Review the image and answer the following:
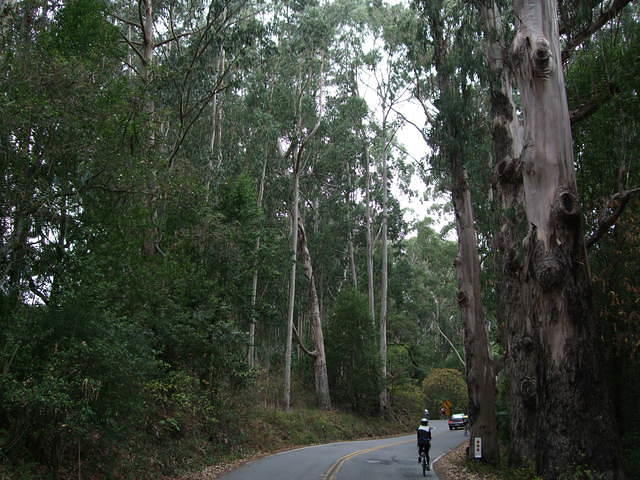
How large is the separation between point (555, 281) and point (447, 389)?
129 ft

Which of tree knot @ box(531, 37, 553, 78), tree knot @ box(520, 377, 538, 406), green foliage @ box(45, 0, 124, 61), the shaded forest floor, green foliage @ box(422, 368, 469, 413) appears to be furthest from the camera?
green foliage @ box(422, 368, 469, 413)

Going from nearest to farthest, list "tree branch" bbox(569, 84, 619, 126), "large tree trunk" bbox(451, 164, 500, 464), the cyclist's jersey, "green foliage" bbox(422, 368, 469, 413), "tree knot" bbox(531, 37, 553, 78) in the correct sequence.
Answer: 1. "tree knot" bbox(531, 37, 553, 78)
2. "tree branch" bbox(569, 84, 619, 126)
3. the cyclist's jersey
4. "large tree trunk" bbox(451, 164, 500, 464)
5. "green foliage" bbox(422, 368, 469, 413)

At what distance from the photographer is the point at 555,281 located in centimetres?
862

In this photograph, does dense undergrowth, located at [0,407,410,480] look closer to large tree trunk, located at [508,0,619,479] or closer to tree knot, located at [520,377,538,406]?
large tree trunk, located at [508,0,619,479]

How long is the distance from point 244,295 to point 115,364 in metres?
12.4

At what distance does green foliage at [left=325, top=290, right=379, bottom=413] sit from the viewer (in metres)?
32.4

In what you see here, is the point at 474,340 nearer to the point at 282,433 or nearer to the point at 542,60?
the point at 542,60

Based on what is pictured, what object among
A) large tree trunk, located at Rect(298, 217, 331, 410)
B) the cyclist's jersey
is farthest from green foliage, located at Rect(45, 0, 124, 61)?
large tree trunk, located at Rect(298, 217, 331, 410)

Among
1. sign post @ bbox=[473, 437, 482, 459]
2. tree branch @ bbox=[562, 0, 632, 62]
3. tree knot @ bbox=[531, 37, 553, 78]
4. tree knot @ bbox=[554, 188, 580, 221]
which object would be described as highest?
tree branch @ bbox=[562, 0, 632, 62]

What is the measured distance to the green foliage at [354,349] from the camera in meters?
32.4

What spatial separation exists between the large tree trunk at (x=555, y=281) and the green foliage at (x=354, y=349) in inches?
917

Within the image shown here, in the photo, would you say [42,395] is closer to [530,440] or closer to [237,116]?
[530,440]

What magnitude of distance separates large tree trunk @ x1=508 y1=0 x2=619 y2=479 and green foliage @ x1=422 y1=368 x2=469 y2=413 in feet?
126

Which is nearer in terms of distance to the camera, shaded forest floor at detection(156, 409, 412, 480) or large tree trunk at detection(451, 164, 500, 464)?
shaded forest floor at detection(156, 409, 412, 480)
